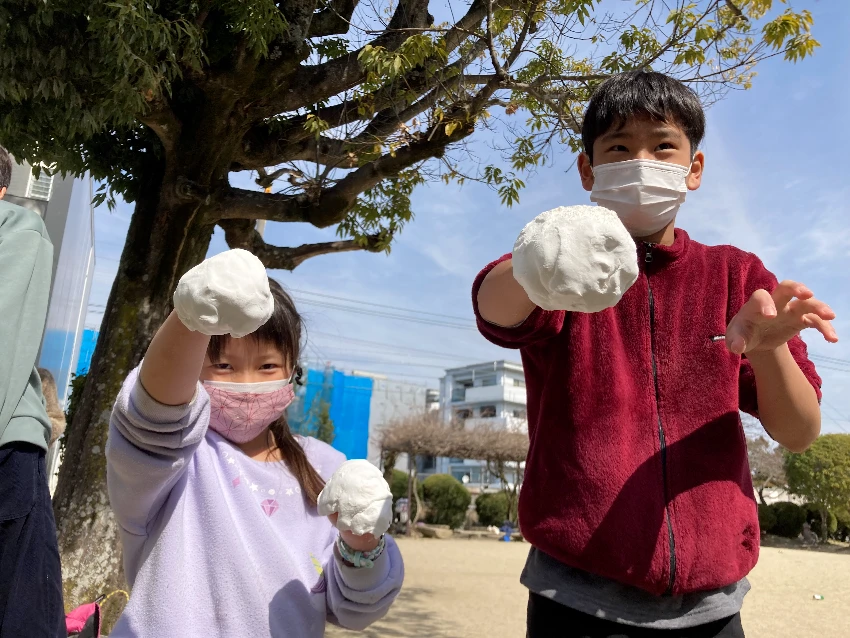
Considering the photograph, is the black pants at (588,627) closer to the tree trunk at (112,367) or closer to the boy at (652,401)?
the boy at (652,401)

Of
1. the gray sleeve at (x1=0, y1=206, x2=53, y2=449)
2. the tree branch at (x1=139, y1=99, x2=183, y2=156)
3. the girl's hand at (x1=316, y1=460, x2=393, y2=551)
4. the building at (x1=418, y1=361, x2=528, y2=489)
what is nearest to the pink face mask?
the girl's hand at (x1=316, y1=460, x2=393, y2=551)

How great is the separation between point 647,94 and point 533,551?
956mm

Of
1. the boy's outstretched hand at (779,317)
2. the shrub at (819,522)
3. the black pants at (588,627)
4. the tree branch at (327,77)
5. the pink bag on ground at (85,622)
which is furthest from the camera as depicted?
the shrub at (819,522)

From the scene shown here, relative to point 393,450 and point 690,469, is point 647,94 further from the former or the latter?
point 393,450

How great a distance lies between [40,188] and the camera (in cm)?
662

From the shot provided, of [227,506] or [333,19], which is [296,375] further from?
[333,19]

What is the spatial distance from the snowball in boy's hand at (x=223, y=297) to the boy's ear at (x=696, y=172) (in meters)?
0.95

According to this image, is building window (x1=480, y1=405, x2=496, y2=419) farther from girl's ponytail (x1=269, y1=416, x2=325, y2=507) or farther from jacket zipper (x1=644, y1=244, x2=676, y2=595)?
jacket zipper (x1=644, y1=244, x2=676, y2=595)

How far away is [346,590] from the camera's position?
1.40 m

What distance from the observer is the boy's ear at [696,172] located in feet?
4.82

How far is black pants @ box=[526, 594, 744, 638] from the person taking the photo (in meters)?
1.20

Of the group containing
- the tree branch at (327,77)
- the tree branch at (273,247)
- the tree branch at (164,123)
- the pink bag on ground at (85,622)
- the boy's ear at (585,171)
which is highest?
the tree branch at (327,77)

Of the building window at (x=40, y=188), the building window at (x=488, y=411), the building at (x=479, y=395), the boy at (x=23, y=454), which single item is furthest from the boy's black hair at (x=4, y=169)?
the building at (x=479, y=395)

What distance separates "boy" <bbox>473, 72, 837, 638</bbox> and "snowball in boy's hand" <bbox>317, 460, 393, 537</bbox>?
28 centimetres
